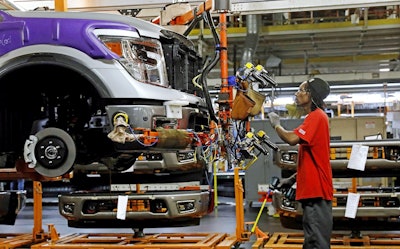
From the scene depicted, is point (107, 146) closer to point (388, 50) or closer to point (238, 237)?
point (238, 237)

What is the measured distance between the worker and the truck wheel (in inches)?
67.7

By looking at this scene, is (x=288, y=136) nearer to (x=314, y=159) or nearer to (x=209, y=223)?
(x=314, y=159)

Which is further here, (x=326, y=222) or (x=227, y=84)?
(x=227, y=84)

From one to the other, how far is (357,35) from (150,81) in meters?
7.51

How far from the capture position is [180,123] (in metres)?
4.67

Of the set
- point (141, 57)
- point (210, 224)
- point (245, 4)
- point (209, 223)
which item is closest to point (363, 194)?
point (245, 4)

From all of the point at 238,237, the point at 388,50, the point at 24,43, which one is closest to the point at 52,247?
the point at 238,237

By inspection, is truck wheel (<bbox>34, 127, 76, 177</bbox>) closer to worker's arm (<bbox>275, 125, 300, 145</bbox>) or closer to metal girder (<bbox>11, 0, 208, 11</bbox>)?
worker's arm (<bbox>275, 125, 300, 145</bbox>)

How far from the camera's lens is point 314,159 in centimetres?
502

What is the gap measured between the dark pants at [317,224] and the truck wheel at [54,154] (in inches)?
78.6

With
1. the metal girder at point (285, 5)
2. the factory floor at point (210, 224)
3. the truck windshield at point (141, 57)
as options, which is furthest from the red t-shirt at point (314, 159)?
the metal girder at point (285, 5)

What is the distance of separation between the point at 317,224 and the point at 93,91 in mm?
2121

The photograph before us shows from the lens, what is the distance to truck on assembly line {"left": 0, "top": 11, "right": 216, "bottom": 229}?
4.26m

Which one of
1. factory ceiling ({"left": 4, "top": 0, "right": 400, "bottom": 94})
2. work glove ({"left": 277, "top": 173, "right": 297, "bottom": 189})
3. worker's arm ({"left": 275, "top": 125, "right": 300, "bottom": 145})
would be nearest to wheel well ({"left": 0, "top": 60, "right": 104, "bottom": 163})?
worker's arm ({"left": 275, "top": 125, "right": 300, "bottom": 145})
